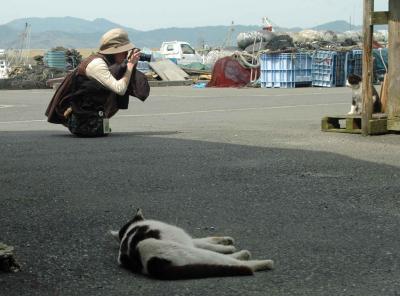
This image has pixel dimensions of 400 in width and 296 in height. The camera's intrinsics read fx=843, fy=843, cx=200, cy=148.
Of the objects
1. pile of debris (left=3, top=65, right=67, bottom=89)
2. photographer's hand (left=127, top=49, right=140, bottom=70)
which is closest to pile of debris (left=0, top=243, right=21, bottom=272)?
photographer's hand (left=127, top=49, right=140, bottom=70)

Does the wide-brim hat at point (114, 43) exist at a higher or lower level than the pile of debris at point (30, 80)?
higher

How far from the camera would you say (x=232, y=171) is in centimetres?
835

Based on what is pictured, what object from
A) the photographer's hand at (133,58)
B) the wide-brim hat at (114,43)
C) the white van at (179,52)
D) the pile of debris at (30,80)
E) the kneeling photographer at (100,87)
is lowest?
the pile of debris at (30,80)

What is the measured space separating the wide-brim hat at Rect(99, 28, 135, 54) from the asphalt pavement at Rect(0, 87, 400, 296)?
119 centimetres

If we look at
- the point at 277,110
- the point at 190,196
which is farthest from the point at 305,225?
the point at 277,110

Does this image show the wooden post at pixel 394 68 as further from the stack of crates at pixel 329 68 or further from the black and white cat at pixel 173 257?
the stack of crates at pixel 329 68

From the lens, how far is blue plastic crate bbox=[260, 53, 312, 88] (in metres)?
30.6

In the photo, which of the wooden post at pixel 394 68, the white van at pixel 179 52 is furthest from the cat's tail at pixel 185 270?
the white van at pixel 179 52

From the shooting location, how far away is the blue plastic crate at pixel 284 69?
30.6 m

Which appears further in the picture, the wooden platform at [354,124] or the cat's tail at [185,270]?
the wooden platform at [354,124]

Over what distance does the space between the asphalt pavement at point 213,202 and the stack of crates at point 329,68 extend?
59.1 feet

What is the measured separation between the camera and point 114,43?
11391mm

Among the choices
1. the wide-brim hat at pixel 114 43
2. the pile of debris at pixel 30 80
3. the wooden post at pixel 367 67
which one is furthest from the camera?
the pile of debris at pixel 30 80

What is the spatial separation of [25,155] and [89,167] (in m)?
1.36
